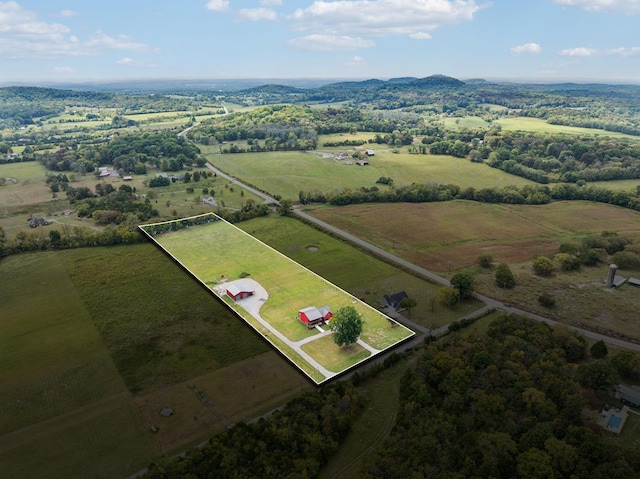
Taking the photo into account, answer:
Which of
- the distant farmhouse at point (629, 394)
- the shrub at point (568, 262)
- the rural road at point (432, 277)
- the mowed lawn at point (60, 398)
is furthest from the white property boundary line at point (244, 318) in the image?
the shrub at point (568, 262)

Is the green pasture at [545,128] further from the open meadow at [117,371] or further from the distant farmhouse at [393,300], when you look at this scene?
the open meadow at [117,371]

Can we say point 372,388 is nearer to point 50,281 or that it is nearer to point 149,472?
point 149,472

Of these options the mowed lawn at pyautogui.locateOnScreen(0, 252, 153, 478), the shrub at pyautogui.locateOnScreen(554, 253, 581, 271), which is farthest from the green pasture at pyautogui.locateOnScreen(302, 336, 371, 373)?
the shrub at pyautogui.locateOnScreen(554, 253, 581, 271)

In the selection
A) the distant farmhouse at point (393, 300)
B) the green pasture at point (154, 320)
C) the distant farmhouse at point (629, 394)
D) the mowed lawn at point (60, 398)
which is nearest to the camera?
the mowed lawn at point (60, 398)

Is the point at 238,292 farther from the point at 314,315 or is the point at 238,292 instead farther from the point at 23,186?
the point at 23,186

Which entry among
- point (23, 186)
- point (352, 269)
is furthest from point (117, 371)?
point (23, 186)

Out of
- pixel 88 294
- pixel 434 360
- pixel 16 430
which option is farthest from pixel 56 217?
pixel 434 360
